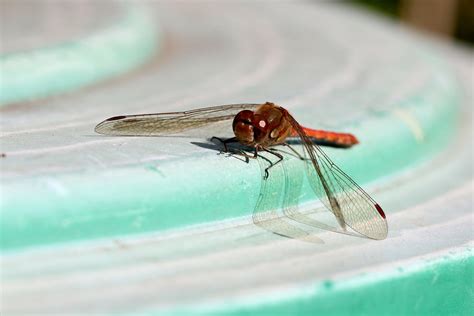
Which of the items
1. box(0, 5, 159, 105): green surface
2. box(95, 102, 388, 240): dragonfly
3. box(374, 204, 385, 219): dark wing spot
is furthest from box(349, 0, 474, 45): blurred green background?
box(374, 204, 385, 219): dark wing spot

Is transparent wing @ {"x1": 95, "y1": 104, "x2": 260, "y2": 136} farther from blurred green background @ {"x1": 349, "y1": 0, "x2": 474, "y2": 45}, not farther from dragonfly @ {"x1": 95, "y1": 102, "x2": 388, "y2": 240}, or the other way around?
blurred green background @ {"x1": 349, "y1": 0, "x2": 474, "y2": 45}

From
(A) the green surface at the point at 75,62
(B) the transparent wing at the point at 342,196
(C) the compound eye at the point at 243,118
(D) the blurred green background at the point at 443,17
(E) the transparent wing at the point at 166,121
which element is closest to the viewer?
(B) the transparent wing at the point at 342,196

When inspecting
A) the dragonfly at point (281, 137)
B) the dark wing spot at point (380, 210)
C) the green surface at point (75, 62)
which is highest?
the green surface at point (75, 62)

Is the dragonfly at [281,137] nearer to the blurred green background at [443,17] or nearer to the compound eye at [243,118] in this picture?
the compound eye at [243,118]

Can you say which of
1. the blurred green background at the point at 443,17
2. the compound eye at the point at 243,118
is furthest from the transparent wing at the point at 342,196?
the blurred green background at the point at 443,17

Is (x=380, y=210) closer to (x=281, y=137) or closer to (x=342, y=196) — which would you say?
(x=342, y=196)

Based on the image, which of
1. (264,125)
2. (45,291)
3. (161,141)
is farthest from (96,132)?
(45,291)
